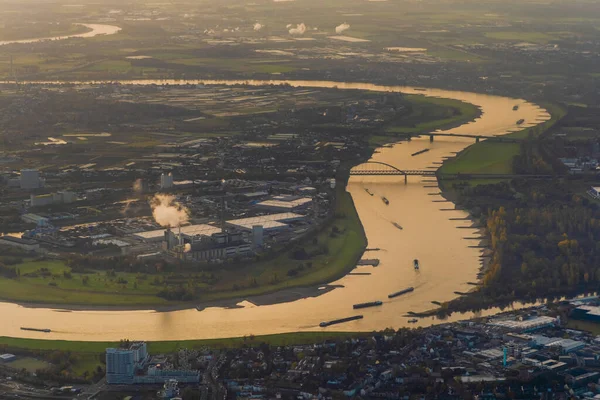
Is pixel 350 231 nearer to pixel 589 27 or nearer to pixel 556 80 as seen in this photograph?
pixel 556 80

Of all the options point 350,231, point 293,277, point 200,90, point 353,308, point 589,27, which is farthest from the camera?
point 589,27

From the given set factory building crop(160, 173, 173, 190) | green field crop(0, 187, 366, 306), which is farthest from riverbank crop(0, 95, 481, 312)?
factory building crop(160, 173, 173, 190)

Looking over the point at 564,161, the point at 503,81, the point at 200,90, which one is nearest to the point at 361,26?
the point at 503,81

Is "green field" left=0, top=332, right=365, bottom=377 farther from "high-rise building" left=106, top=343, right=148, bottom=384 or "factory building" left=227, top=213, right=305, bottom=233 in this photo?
"factory building" left=227, top=213, right=305, bottom=233

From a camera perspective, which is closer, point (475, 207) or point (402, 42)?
point (475, 207)

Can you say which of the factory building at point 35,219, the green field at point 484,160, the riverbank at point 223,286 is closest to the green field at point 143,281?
the riverbank at point 223,286

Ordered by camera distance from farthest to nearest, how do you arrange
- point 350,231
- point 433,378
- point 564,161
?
point 564,161 < point 350,231 < point 433,378
